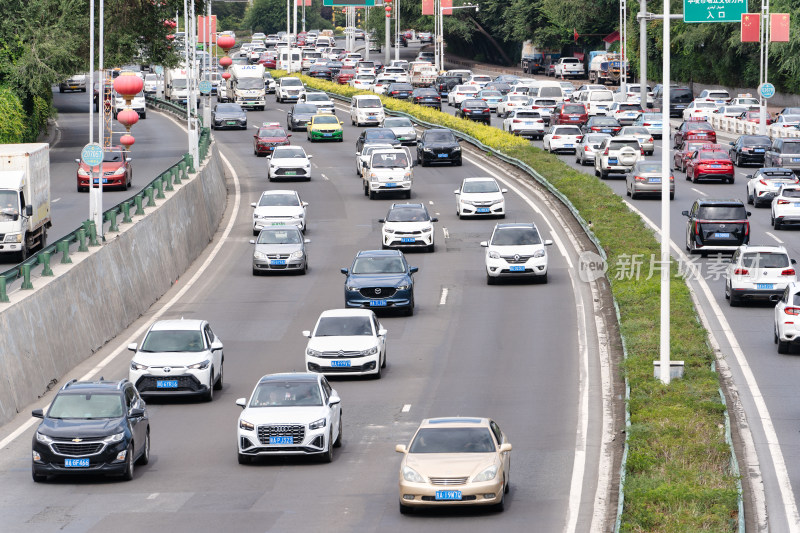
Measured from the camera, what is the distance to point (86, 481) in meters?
22.1

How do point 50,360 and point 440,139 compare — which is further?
point 440,139

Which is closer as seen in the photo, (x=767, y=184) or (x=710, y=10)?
(x=710, y=10)

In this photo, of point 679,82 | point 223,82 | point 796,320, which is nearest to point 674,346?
A: point 796,320

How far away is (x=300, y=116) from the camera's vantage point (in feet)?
Answer: 277

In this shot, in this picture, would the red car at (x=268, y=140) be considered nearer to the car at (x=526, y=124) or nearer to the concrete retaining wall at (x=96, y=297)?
the car at (x=526, y=124)

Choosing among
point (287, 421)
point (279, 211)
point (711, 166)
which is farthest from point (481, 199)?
point (287, 421)

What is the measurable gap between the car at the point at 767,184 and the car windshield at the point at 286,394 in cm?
3254

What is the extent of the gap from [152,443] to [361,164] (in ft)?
128

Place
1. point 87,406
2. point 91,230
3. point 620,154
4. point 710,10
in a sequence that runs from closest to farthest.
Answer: point 87,406 → point 710,10 → point 91,230 → point 620,154

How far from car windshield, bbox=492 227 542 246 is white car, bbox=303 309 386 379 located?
1122 cm

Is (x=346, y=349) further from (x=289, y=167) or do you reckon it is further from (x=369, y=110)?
(x=369, y=110)

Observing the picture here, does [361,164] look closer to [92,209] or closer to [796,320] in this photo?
[92,209]

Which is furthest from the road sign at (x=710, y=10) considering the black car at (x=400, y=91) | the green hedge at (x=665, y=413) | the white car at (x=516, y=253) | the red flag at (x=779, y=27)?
the black car at (x=400, y=91)

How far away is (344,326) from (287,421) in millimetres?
7854
